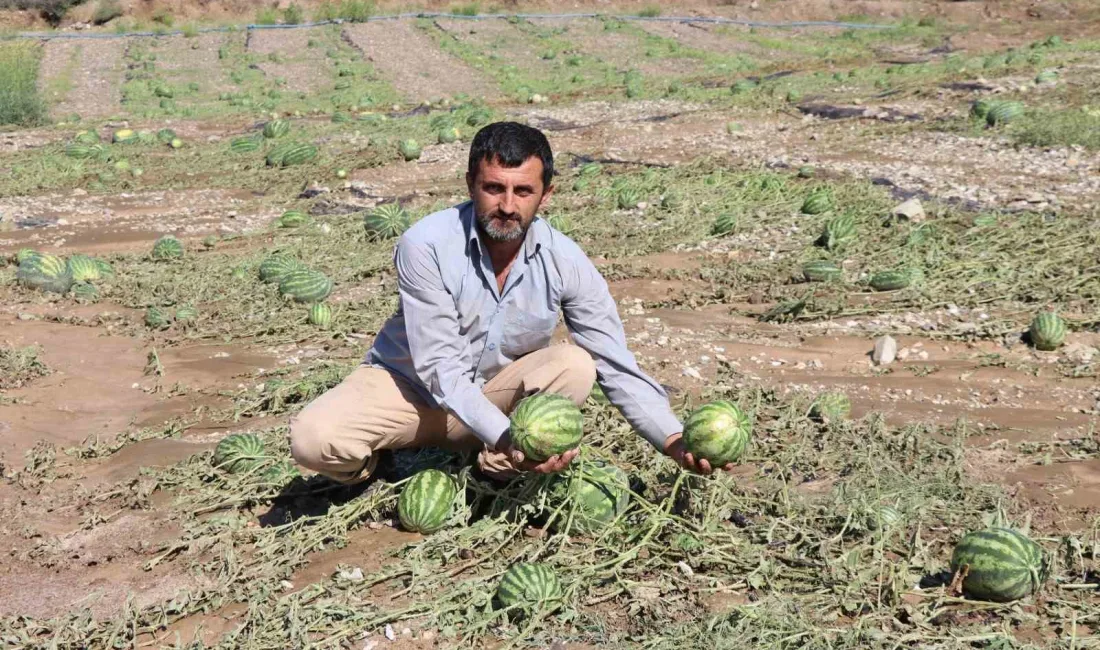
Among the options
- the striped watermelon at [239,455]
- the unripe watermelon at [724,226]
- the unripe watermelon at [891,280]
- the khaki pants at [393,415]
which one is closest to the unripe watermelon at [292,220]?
the unripe watermelon at [724,226]

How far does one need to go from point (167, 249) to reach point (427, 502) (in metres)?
5.69

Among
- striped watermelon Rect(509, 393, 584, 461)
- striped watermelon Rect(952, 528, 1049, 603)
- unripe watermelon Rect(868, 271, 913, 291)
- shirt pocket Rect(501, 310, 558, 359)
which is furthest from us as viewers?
unripe watermelon Rect(868, 271, 913, 291)

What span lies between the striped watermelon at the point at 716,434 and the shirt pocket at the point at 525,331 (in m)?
0.71

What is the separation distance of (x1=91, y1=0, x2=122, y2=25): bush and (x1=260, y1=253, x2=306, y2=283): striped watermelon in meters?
28.9

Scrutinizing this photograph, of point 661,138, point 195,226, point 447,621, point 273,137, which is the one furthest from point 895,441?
point 273,137

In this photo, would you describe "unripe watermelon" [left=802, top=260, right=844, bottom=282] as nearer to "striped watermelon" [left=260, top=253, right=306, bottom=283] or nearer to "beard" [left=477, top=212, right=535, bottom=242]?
"striped watermelon" [left=260, top=253, right=306, bottom=283]

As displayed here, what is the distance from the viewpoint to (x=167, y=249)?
9102 millimetres

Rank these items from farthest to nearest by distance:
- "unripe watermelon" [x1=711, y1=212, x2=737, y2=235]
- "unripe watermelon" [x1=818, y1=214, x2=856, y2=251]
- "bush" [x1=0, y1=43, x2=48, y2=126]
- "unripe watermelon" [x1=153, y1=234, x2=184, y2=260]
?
1. "bush" [x1=0, y1=43, x2=48, y2=126]
2. "unripe watermelon" [x1=711, y1=212, x2=737, y2=235]
3. "unripe watermelon" [x1=153, y1=234, x2=184, y2=260]
4. "unripe watermelon" [x1=818, y1=214, x2=856, y2=251]

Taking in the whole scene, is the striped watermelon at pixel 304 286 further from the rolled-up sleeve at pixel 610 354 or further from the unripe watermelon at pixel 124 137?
the unripe watermelon at pixel 124 137

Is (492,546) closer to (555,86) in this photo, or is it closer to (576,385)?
(576,385)

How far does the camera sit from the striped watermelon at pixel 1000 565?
3.74m

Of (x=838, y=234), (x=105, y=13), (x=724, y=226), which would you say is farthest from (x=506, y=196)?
(x=105, y=13)

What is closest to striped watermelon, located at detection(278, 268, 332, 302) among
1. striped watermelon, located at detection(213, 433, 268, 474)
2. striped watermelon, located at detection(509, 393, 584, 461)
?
striped watermelon, located at detection(213, 433, 268, 474)

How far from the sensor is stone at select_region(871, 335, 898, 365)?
21.5ft
